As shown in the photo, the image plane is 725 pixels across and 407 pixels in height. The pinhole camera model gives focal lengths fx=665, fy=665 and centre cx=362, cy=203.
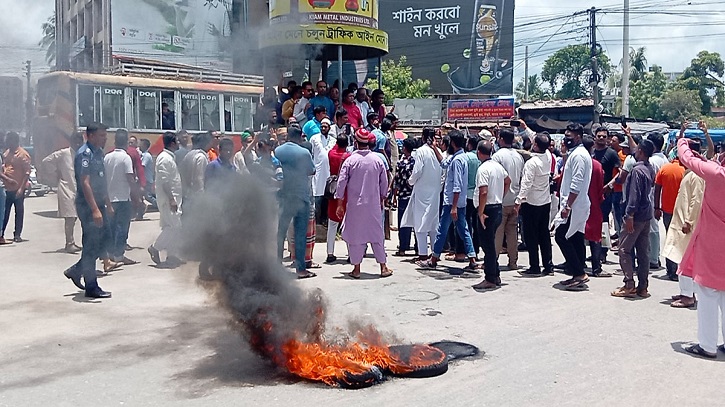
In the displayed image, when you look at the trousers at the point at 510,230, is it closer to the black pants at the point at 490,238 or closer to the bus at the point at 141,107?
the black pants at the point at 490,238

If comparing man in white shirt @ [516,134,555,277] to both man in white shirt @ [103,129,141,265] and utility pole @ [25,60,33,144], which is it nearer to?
man in white shirt @ [103,129,141,265]

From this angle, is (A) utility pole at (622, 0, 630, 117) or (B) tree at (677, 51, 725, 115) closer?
(A) utility pole at (622, 0, 630, 117)

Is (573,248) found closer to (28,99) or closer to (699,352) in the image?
(699,352)

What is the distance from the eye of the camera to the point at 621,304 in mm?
7363

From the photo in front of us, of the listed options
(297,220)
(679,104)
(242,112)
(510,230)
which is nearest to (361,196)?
(297,220)

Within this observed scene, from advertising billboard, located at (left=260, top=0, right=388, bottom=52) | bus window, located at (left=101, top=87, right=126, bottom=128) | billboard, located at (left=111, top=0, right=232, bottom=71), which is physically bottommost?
bus window, located at (left=101, top=87, right=126, bottom=128)

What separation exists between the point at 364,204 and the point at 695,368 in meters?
4.40

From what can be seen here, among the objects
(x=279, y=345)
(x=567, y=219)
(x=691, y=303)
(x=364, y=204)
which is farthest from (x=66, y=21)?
(x=691, y=303)

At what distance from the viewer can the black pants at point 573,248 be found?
812 centimetres

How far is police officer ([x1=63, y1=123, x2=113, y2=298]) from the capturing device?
7.30 meters

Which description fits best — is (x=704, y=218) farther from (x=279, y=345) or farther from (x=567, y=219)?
(x=279, y=345)

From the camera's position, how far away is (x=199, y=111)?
13656 mm

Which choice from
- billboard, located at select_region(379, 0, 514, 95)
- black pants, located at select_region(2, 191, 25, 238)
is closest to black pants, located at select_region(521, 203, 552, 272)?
black pants, located at select_region(2, 191, 25, 238)

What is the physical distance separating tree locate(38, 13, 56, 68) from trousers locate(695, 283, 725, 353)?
6.45 meters
